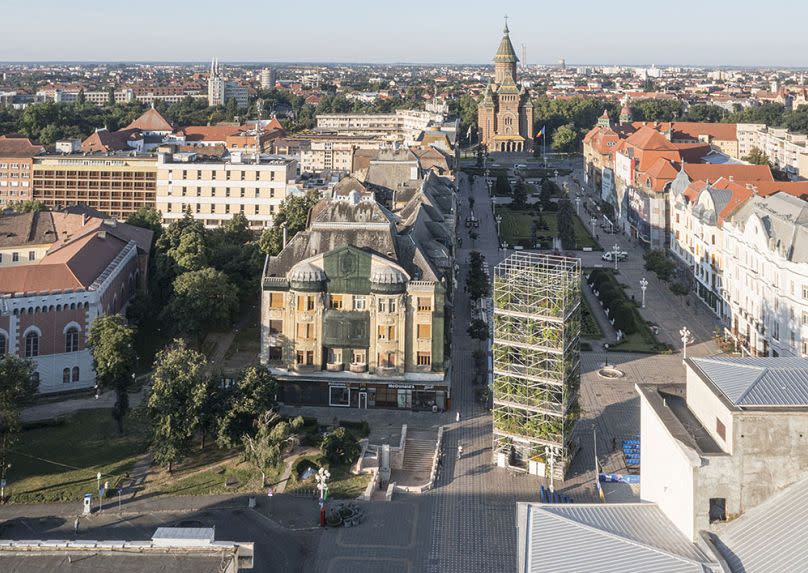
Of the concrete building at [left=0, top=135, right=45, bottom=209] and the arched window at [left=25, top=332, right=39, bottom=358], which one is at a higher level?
the concrete building at [left=0, top=135, right=45, bottom=209]

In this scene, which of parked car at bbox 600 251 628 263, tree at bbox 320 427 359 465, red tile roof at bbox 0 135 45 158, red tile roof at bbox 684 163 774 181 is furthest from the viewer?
red tile roof at bbox 0 135 45 158

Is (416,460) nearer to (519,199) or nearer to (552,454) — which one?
(552,454)

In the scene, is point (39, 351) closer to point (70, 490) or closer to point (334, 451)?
point (70, 490)

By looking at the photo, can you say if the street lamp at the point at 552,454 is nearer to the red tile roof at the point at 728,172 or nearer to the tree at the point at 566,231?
the red tile roof at the point at 728,172

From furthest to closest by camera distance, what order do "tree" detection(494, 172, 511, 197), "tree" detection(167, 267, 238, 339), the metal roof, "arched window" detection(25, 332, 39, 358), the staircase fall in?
"tree" detection(494, 172, 511, 197) < "tree" detection(167, 267, 238, 339) < "arched window" detection(25, 332, 39, 358) < the staircase < the metal roof

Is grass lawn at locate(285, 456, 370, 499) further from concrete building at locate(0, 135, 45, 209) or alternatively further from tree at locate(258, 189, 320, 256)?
concrete building at locate(0, 135, 45, 209)

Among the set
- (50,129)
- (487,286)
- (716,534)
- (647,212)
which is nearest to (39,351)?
(487,286)

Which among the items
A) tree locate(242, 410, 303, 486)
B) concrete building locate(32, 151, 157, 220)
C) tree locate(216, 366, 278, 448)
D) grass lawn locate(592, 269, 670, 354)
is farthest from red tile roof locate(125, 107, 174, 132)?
tree locate(242, 410, 303, 486)

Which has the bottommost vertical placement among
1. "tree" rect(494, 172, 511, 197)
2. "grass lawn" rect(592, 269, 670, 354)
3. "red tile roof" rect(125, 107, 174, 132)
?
"grass lawn" rect(592, 269, 670, 354)
